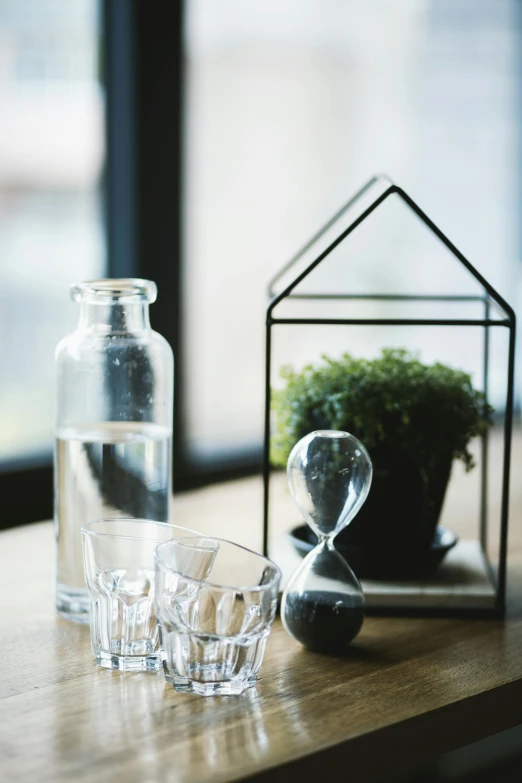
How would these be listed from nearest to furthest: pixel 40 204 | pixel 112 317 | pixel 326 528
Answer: pixel 326 528 < pixel 112 317 < pixel 40 204

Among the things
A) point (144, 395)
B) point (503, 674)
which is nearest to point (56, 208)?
point (144, 395)

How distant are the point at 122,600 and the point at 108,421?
0.21m

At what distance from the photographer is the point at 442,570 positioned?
3.26ft

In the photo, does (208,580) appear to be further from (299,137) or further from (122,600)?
(299,137)

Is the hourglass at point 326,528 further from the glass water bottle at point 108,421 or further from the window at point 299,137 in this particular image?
the window at point 299,137

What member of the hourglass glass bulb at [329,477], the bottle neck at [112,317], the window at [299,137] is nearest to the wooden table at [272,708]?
the hourglass glass bulb at [329,477]

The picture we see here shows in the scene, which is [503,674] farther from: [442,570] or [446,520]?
[446,520]

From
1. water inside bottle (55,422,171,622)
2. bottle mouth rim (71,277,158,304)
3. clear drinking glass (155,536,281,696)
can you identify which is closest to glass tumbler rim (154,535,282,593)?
clear drinking glass (155,536,281,696)

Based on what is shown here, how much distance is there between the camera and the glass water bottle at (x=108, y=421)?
0.90m

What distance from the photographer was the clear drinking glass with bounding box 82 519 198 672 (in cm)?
77

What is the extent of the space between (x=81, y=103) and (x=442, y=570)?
0.97m

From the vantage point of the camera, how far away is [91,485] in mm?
899

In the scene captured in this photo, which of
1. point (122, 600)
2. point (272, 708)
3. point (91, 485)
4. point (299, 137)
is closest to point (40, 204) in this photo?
point (299, 137)

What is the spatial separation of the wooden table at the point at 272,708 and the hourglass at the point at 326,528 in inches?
1.0
